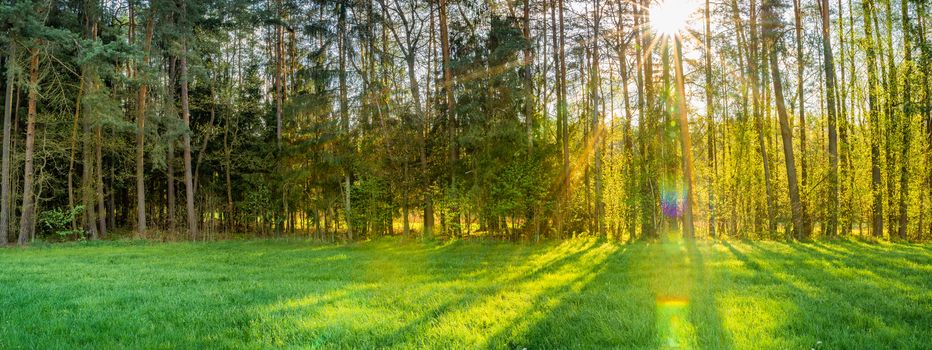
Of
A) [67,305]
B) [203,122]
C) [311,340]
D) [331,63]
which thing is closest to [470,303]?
[311,340]

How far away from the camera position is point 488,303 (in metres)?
5.57

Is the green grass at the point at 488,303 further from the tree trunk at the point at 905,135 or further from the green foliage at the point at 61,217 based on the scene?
the green foliage at the point at 61,217

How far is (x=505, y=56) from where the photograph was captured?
15.8 m

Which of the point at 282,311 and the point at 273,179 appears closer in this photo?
the point at 282,311

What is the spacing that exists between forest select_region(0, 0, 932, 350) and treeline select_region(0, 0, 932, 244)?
11 cm

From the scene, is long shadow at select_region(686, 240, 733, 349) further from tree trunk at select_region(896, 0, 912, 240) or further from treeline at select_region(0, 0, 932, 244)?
tree trunk at select_region(896, 0, 912, 240)

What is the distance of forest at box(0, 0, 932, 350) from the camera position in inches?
313

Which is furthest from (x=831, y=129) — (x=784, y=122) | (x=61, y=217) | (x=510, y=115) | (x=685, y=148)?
(x=61, y=217)

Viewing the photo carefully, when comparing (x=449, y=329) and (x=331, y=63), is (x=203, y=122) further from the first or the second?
(x=449, y=329)

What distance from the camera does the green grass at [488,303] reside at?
13.8 ft

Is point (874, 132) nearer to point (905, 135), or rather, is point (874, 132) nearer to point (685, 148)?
point (905, 135)

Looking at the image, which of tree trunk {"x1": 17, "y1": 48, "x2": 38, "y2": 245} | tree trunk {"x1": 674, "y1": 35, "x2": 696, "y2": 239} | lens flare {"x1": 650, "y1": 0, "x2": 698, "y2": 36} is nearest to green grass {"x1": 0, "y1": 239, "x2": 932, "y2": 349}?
tree trunk {"x1": 674, "y1": 35, "x2": 696, "y2": 239}

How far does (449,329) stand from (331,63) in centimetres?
1591

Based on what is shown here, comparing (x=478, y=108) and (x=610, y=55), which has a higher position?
(x=610, y=55)
